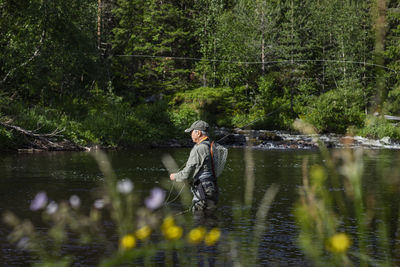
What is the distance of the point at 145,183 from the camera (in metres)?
15.3

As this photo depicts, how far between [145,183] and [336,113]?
30467mm

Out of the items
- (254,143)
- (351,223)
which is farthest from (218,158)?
(254,143)

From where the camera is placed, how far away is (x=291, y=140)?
3375 centimetres

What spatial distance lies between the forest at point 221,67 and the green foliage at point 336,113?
0.30ft

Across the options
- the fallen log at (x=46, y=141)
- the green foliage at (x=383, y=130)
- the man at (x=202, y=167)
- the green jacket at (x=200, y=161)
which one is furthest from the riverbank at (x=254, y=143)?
the green jacket at (x=200, y=161)

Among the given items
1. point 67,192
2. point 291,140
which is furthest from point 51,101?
point 67,192

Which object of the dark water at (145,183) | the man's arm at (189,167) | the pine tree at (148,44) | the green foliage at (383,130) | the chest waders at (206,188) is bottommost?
the green foliage at (383,130)

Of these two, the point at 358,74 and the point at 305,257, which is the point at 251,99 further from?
the point at 305,257

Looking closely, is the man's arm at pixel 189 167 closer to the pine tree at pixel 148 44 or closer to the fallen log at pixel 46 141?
the fallen log at pixel 46 141

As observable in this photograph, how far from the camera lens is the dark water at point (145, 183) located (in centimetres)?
771

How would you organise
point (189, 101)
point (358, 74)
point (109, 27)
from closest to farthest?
point (189, 101), point (358, 74), point (109, 27)

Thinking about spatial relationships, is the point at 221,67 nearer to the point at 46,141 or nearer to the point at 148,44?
the point at 148,44

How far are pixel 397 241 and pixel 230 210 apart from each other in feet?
12.1

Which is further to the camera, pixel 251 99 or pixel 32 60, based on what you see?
pixel 251 99
